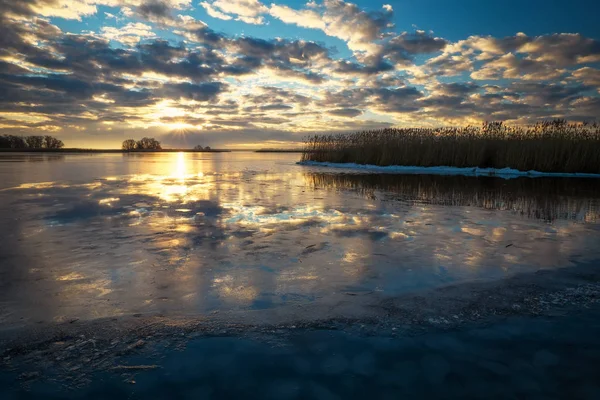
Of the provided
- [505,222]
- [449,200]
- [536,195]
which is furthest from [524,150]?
[505,222]

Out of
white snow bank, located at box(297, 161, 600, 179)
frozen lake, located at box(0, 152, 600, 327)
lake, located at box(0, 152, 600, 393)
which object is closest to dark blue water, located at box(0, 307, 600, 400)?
lake, located at box(0, 152, 600, 393)

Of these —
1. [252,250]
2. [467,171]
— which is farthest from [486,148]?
[252,250]

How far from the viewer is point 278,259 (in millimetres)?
3541

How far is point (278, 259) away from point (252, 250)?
17.2 inches

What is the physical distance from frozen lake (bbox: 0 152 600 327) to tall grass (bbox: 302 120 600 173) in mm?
9851

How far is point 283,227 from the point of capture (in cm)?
500

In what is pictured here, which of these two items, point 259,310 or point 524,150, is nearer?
point 259,310

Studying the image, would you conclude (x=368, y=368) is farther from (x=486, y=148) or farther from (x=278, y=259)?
(x=486, y=148)

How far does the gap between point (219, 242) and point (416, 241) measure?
7.95ft

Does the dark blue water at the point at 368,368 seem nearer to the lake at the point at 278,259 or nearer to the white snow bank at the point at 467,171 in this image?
the lake at the point at 278,259

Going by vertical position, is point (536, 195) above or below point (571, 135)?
below

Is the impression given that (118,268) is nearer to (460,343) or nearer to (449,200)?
(460,343)

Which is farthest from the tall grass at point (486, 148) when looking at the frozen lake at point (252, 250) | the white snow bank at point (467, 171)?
the frozen lake at point (252, 250)

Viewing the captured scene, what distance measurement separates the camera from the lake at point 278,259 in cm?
244
